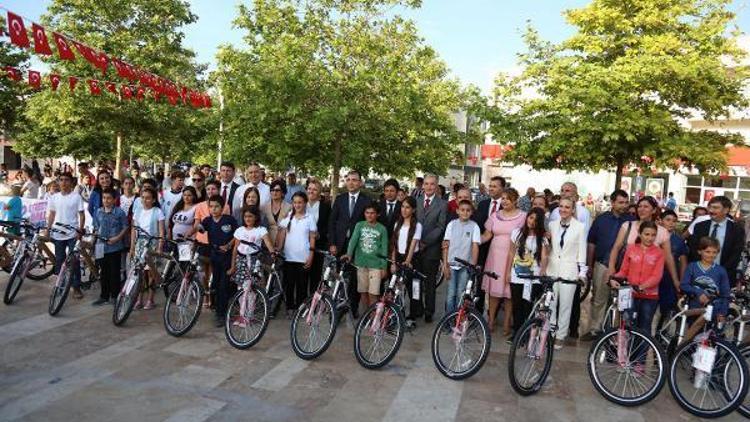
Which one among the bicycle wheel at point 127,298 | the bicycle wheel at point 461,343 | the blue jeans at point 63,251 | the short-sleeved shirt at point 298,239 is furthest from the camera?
the blue jeans at point 63,251

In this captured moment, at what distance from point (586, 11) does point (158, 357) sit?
48.9ft

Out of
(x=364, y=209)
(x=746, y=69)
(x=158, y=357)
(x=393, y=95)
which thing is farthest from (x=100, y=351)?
(x=746, y=69)

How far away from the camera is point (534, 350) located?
503 cm

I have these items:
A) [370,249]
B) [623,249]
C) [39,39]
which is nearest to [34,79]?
[39,39]

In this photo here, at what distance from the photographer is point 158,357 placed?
18.3 ft

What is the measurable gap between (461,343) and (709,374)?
81.4 inches

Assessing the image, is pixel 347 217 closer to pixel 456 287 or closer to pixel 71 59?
pixel 456 287

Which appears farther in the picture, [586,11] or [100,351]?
[586,11]

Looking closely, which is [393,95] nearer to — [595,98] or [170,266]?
[595,98]

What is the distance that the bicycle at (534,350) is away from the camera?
4922mm

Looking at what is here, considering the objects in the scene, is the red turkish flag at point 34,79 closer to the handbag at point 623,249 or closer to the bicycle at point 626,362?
the handbag at point 623,249

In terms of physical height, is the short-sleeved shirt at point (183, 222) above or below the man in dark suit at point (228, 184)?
below

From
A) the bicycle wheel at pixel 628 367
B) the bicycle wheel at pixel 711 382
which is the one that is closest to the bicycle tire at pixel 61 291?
the bicycle wheel at pixel 628 367

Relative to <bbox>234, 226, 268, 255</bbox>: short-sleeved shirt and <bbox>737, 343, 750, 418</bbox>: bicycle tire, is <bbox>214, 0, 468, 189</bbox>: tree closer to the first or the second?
<bbox>234, 226, 268, 255</bbox>: short-sleeved shirt
